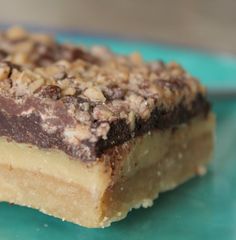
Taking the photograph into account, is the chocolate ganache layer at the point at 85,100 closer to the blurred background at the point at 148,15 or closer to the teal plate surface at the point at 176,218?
the teal plate surface at the point at 176,218

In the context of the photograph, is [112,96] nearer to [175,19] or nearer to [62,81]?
[62,81]

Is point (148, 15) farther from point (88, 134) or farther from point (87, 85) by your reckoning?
point (88, 134)

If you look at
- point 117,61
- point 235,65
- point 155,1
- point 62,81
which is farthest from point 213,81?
point 155,1

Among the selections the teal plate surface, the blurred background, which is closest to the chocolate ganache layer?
the teal plate surface

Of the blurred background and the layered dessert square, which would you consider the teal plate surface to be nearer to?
the layered dessert square

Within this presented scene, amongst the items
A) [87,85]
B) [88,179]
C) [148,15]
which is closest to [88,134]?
[88,179]

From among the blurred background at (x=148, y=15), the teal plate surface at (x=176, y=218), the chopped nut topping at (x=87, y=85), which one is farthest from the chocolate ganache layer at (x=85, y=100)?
the blurred background at (x=148, y=15)
